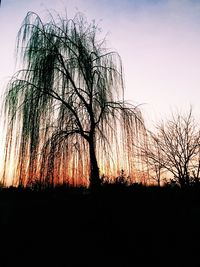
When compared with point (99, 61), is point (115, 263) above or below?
below

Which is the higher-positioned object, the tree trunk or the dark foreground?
the tree trunk

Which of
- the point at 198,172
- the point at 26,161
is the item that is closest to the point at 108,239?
the point at 26,161

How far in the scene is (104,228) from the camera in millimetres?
4289

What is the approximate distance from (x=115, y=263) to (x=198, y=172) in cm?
1071

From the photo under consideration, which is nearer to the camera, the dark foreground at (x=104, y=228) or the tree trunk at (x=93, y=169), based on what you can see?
the dark foreground at (x=104, y=228)

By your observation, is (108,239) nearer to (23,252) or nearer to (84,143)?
(23,252)

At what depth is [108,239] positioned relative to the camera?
4.14 m

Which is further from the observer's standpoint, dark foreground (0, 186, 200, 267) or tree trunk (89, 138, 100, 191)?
tree trunk (89, 138, 100, 191)

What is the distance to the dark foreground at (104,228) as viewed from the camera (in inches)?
152

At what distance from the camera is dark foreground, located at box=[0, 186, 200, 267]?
12.7ft

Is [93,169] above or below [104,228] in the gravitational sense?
above

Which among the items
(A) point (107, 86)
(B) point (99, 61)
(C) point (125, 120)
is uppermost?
(B) point (99, 61)

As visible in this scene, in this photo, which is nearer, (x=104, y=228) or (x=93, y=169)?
(x=104, y=228)

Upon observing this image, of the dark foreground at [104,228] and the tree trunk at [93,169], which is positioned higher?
the tree trunk at [93,169]
